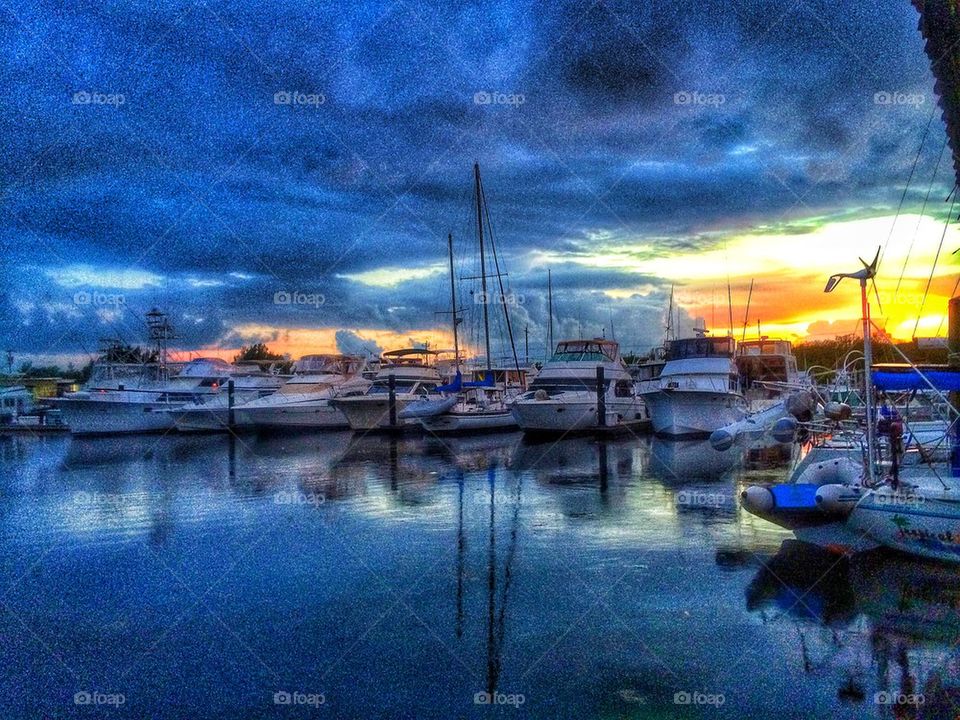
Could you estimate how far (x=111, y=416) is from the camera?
139ft

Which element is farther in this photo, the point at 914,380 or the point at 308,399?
the point at 308,399

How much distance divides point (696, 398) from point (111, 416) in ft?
101

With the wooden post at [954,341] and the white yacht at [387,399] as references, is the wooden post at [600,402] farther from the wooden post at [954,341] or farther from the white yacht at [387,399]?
the wooden post at [954,341]

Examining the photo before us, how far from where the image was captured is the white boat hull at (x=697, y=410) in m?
33.1

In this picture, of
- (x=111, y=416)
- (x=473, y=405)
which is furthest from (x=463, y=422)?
(x=111, y=416)

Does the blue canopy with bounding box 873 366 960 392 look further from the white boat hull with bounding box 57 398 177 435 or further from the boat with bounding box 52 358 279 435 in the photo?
the white boat hull with bounding box 57 398 177 435

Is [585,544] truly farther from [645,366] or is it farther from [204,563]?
[645,366]

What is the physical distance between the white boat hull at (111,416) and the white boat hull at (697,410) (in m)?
27.3

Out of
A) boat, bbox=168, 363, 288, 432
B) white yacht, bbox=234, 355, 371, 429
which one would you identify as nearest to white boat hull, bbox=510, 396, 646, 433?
white yacht, bbox=234, 355, 371, 429

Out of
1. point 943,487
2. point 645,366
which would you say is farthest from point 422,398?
point 943,487

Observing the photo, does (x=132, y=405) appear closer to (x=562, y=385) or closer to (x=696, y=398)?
(x=562, y=385)

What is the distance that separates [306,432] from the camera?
141 feet

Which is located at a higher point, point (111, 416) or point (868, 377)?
point (868, 377)

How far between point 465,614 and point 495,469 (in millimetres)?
14690
